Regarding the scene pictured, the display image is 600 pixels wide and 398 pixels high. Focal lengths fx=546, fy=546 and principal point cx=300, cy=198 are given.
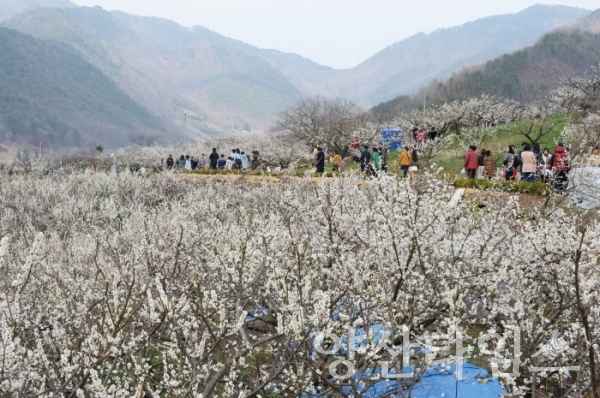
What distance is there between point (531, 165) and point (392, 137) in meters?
20.2

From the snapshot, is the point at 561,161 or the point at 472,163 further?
the point at 472,163

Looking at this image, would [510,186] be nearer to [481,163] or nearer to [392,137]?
[481,163]

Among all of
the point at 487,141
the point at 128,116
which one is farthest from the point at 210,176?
the point at 128,116

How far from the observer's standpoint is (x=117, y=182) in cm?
2245

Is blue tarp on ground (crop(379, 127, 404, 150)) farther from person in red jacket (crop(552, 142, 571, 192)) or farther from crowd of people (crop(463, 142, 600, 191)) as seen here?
person in red jacket (crop(552, 142, 571, 192))

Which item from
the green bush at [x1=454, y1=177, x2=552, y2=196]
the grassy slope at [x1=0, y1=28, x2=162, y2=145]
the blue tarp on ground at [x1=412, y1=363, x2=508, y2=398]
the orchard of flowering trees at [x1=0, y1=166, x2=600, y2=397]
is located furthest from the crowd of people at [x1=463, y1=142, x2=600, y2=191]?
the grassy slope at [x1=0, y1=28, x2=162, y2=145]

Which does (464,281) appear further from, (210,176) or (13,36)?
(13,36)

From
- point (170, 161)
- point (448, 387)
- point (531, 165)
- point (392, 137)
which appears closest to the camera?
point (448, 387)

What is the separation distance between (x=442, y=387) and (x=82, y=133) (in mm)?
138664

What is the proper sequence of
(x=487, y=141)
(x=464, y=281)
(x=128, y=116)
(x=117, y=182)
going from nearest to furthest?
(x=464, y=281) → (x=117, y=182) → (x=487, y=141) → (x=128, y=116)

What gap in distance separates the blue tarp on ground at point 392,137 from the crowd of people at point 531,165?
16.8 m

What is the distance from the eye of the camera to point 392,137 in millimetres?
34969

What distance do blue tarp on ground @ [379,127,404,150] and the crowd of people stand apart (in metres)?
16.8

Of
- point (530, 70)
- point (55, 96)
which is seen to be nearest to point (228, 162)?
point (530, 70)
